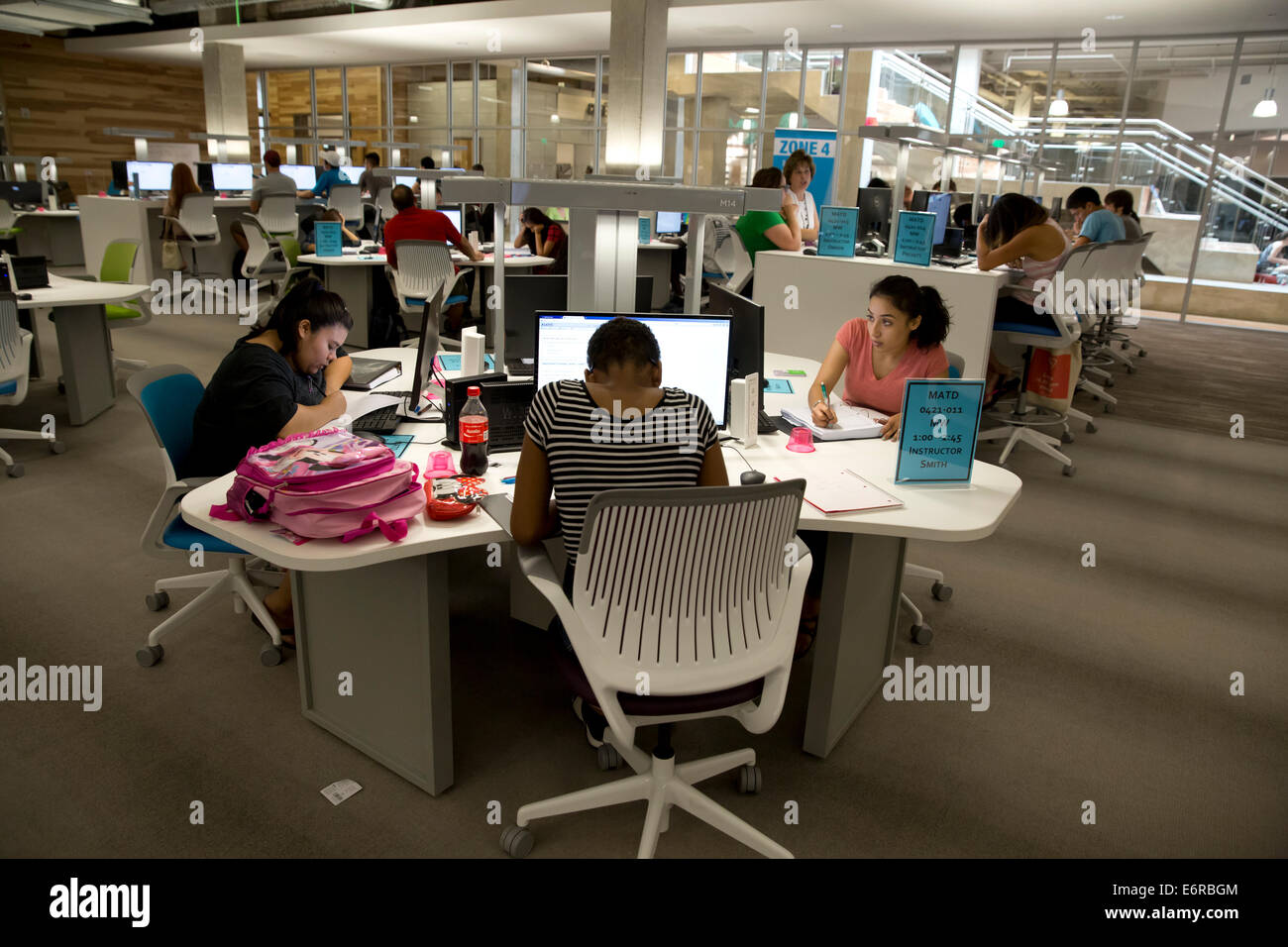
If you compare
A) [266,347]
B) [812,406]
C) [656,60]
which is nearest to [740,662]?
[812,406]

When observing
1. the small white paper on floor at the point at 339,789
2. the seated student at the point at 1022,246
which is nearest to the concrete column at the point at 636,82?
the seated student at the point at 1022,246

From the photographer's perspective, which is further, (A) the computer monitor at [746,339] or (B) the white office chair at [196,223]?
(B) the white office chair at [196,223]

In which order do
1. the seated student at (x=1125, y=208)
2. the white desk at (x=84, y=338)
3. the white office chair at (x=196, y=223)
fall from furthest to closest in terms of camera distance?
1. the white office chair at (x=196, y=223)
2. the seated student at (x=1125, y=208)
3. the white desk at (x=84, y=338)

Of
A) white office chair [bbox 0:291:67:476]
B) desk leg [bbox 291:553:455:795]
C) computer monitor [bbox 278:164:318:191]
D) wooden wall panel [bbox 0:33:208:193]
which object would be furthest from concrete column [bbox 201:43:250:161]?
desk leg [bbox 291:553:455:795]

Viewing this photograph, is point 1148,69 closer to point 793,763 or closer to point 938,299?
point 938,299

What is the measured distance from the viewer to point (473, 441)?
90.4 inches

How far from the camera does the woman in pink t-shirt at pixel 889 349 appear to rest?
2.99 metres

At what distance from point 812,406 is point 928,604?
0.98m

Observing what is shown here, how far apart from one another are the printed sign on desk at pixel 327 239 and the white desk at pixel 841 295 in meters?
3.40

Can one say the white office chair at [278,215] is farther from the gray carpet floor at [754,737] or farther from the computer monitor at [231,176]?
the gray carpet floor at [754,737]

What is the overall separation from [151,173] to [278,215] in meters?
3.03

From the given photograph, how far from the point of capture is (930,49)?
1055cm

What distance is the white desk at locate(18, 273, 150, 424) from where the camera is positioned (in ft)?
15.7

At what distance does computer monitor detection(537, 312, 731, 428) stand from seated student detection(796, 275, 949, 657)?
43 cm
